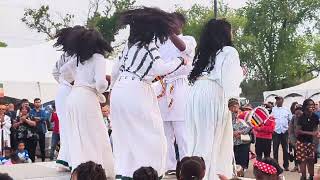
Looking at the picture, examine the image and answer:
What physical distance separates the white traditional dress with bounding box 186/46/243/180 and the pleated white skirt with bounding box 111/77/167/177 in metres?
0.54

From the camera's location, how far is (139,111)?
6215 millimetres

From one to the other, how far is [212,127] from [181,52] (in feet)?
3.18

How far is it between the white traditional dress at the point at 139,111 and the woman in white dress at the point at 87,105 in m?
0.39

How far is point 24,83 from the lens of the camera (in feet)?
64.0

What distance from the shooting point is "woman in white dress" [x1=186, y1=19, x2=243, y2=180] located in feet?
21.5

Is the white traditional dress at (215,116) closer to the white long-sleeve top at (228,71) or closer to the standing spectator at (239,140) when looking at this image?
the white long-sleeve top at (228,71)

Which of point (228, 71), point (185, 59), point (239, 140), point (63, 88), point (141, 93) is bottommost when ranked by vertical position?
point (239, 140)

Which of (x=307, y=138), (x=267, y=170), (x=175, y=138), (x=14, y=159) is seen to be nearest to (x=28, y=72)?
(x=14, y=159)

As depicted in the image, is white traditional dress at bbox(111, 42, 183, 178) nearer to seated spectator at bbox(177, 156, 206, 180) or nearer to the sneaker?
the sneaker

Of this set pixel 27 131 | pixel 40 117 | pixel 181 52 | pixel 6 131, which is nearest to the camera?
pixel 181 52

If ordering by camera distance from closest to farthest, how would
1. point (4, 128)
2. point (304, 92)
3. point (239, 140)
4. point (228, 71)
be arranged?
point (228, 71), point (239, 140), point (4, 128), point (304, 92)

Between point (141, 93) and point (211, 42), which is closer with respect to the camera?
point (141, 93)

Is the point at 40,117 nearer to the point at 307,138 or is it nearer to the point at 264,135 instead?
the point at 264,135

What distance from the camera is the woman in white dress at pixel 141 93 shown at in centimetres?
622
